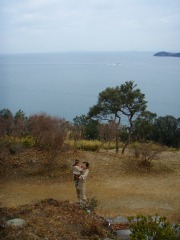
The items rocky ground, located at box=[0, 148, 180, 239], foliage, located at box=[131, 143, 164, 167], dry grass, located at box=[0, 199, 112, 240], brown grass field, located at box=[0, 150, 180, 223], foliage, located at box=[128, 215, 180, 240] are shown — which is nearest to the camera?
foliage, located at box=[128, 215, 180, 240]

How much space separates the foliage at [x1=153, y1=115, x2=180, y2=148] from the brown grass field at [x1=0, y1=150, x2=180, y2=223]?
13.2 m

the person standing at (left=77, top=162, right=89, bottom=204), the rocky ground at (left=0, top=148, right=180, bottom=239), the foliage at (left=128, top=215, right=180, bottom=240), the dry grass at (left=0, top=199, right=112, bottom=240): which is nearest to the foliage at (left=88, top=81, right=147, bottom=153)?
the rocky ground at (left=0, top=148, right=180, bottom=239)

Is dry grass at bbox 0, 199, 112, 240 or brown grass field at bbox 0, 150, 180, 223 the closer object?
dry grass at bbox 0, 199, 112, 240

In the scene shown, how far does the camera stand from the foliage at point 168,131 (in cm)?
2778

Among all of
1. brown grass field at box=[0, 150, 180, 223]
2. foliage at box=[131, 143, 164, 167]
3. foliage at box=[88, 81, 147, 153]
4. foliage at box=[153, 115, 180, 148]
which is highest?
foliage at box=[88, 81, 147, 153]

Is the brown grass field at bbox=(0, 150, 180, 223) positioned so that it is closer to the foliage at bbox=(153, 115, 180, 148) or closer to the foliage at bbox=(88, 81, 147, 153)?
the foliage at bbox=(88, 81, 147, 153)

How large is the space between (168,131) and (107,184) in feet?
55.5

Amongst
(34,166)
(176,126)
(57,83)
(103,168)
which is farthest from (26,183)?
(57,83)

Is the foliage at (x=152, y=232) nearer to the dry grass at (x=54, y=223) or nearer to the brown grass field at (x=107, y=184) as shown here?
the dry grass at (x=54, y=223)

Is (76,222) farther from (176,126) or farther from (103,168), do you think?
(176,126)

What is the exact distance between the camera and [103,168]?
13.6m

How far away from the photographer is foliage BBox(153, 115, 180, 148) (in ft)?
91.1

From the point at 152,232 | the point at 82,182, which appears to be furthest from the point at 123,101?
the point at 152,232

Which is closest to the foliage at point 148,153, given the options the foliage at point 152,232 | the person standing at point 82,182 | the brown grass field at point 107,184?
the brown grass field at point 107,184
